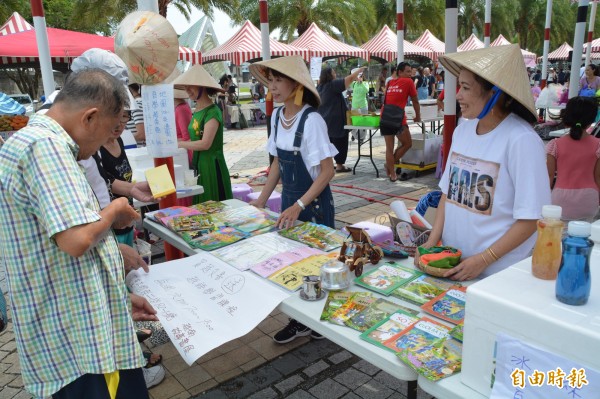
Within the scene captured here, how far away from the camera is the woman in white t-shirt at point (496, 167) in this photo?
5.34 ft

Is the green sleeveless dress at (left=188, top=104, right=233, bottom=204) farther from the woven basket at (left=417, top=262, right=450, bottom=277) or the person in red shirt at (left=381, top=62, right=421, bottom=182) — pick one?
the person in red shirt at (left=381, top=62, right=421, bottom=182)

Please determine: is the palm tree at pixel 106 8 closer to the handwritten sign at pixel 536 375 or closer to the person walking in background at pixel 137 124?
the person walking in background at pixel 137 124

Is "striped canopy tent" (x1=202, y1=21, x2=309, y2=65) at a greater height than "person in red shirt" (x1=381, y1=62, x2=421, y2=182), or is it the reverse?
"striped canopy tent" (x1=202, y1=21, x2=309, y2=65)

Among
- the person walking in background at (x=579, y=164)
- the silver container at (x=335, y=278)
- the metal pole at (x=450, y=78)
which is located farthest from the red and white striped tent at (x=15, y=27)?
the silver container at (x=335, y=278)

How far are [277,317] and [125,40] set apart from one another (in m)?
2.05

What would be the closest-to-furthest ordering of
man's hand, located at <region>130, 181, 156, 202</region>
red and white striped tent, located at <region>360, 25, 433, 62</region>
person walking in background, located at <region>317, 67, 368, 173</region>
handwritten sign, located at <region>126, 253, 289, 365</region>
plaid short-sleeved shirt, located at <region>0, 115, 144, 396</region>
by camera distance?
plaid short-sleeved shirt, located at <region>0, 115, 144, 396</region> < handwritten sign, located at <region>126, 253, 289, 365</region> < man's hand, located at <region>130, 181, 156, 202</region> < person walking in background, located at <region>317, 67, 368, 173</region> < red and white striped tent, located at <region>360, 25, 433, 62</region>

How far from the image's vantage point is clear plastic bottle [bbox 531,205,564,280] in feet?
3.74

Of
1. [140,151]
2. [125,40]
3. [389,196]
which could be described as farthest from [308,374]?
[389,196]

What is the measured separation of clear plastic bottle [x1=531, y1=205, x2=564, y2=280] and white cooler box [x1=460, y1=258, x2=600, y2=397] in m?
0.03

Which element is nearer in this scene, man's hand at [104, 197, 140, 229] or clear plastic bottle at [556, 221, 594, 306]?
clear plastic bottle at [556, 221, 594, 306]

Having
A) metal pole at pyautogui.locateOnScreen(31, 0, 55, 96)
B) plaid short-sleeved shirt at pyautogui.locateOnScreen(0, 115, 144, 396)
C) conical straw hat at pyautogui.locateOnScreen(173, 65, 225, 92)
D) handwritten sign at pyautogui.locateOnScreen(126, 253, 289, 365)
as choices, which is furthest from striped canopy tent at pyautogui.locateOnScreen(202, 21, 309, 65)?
plaid short-sleeved shirt at pyautogui.locateOnScreen(0, 115, 144, 396)

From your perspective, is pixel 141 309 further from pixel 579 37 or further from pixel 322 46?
pixel 322 46

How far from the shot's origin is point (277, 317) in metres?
3.26

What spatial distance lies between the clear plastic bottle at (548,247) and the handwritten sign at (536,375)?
243 millimetres
